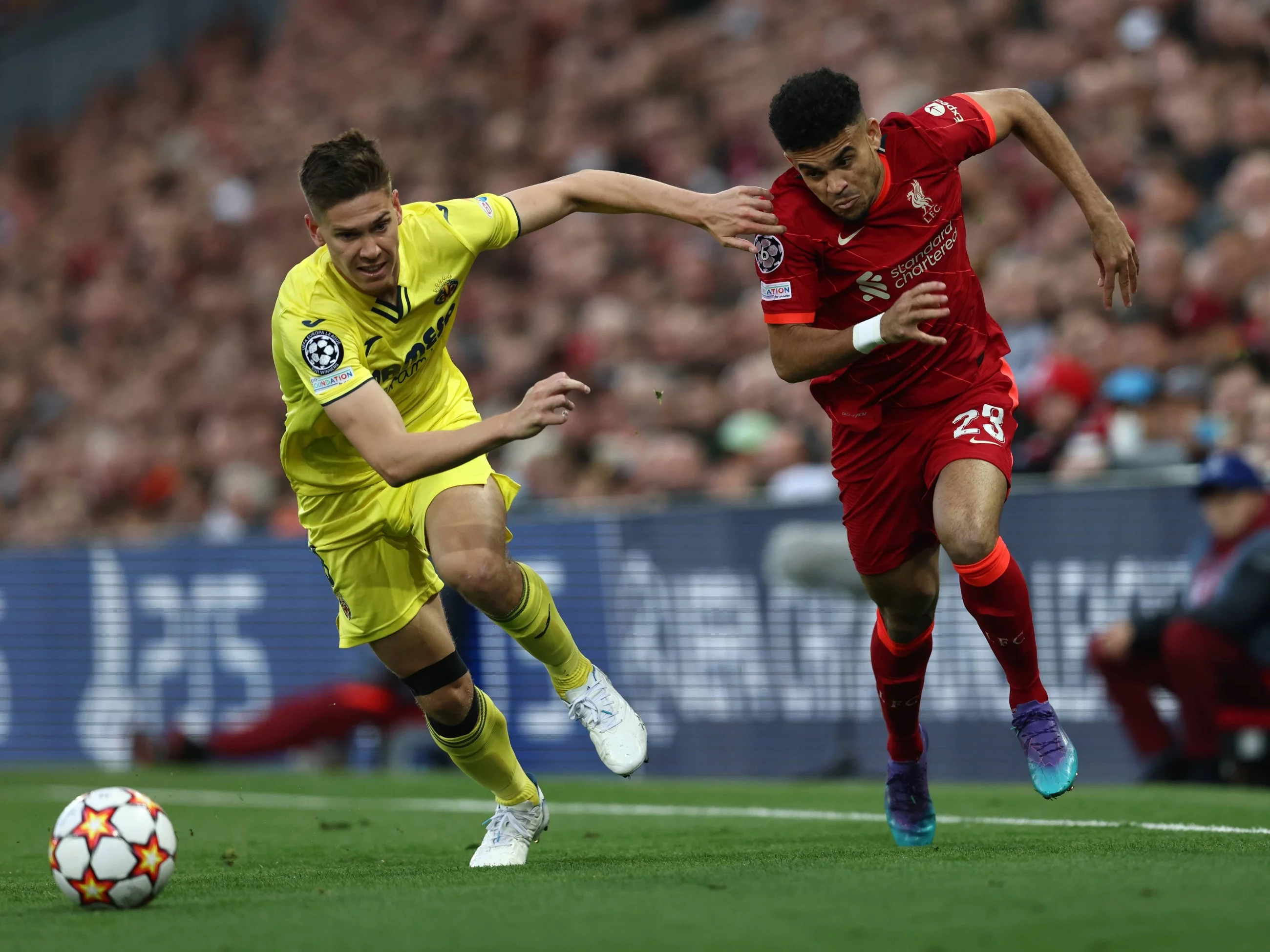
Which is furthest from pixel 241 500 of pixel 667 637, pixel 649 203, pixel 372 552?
pixel 649 203

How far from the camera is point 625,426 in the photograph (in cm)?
1319

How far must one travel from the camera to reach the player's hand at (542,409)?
17.1ft

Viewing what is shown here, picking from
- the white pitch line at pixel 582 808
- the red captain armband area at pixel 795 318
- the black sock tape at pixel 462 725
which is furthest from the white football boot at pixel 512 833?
the red captain armband area at pixel 795 318

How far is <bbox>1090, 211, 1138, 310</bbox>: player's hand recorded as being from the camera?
20.3 feet

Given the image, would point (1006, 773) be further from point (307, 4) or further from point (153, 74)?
point (153, 74)

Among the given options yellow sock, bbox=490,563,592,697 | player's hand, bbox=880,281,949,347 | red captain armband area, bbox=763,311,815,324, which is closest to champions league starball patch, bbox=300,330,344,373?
yellow sock, bbox=490,563,592,697

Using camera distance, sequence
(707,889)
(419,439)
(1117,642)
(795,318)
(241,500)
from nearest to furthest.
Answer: (707,889), (419,439), (795,318), (1117,642), (241,500)

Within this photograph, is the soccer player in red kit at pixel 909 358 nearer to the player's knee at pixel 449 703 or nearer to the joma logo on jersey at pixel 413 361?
the joma logo on jersey at pixel 413 361

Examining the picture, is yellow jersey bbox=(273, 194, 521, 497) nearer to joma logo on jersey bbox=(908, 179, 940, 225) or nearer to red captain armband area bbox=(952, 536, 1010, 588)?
joma logo on jersey bbox=(908, 179, 940, 225)

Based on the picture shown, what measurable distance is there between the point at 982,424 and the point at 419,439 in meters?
1.94

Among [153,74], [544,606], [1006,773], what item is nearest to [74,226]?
[153,74]

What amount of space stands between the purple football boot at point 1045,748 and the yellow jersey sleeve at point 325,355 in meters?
2.47

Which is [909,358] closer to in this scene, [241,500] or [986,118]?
[986,118]

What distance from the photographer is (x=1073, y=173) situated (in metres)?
6.37
